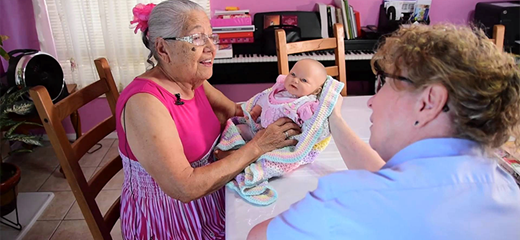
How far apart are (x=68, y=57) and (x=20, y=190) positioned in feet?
3.62

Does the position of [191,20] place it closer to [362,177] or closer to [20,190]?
[362,177]

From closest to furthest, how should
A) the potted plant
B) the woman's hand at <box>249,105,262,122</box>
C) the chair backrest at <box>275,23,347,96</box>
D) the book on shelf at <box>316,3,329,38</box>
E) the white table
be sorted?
the white table
the woman's hand at <box>249,105,262,122</box>
the chair backrest at <box>275,23,347,96</box>
the potted plant
the book on shelf at <box>316,3,329,38</box>

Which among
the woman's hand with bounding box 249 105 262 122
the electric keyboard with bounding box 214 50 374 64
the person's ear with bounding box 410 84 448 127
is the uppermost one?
the person's ear with bounding box 410 84 448 127

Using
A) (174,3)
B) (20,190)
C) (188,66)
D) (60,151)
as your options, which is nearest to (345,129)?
(188,66)

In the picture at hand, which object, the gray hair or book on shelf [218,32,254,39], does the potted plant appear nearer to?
the gray hair

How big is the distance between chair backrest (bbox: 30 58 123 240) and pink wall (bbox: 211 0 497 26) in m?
1.86

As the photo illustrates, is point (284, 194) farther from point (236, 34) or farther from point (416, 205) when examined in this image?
point (236, 34)

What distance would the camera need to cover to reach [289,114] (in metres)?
1.30

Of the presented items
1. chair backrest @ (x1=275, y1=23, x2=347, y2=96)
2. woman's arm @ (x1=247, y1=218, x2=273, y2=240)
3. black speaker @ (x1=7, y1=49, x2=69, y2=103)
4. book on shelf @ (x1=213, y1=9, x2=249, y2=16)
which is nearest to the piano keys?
book on shelf @ (x1=213, y1=9, x2=249, y2=16)

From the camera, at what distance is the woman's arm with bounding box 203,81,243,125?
1618 millimetres

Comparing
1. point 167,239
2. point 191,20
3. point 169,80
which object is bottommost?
point 167,239

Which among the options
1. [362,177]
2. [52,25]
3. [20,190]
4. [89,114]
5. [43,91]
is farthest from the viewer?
[89,114]

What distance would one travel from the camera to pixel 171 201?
50.8 inches

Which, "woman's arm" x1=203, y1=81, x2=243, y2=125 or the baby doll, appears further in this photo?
"woman's arm" x1=203, y1=81, x2=243, y2=125
